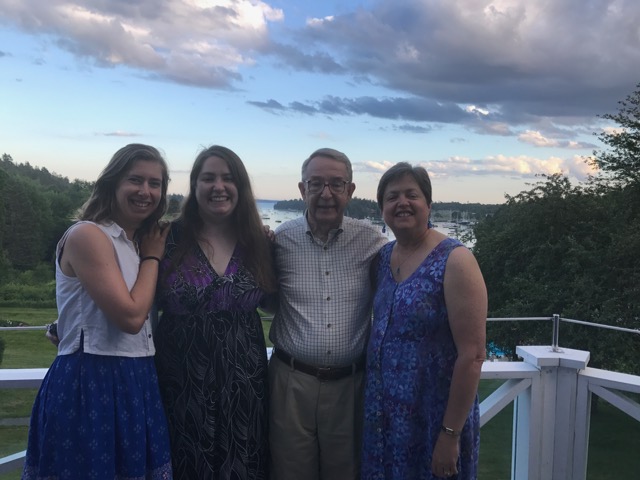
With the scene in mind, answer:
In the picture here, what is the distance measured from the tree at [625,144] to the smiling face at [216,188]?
16.3 meters

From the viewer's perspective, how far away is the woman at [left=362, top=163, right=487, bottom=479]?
1639 mm

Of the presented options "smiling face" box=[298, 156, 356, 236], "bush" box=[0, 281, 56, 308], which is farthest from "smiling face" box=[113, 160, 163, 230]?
"bush" box=[0, 281, 56, 308]

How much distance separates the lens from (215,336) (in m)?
1.88

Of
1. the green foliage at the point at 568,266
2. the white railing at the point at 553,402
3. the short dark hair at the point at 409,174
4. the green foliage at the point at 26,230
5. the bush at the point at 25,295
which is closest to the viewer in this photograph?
the short dark hair at the point at 409,174

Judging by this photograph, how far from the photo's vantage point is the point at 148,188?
1782 millimetres

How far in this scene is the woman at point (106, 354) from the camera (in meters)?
1.61

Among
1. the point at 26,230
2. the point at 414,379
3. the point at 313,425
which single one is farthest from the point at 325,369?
the point at 26,230

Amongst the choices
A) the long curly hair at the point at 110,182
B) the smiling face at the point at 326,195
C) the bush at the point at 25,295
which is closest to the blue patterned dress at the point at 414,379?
the smiling face at the point at 326,195

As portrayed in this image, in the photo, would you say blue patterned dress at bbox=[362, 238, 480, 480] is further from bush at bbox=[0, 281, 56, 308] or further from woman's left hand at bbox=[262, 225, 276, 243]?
bush at bbox=[0, 281, 56, 308]

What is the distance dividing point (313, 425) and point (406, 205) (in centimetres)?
90

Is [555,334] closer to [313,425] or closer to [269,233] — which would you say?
[313,425]

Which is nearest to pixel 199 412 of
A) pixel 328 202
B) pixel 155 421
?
pixel 155 421

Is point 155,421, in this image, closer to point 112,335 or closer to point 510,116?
point 112,335

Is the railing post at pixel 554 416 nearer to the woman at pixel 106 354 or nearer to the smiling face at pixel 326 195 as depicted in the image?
the smiling face at pixel 326 195
